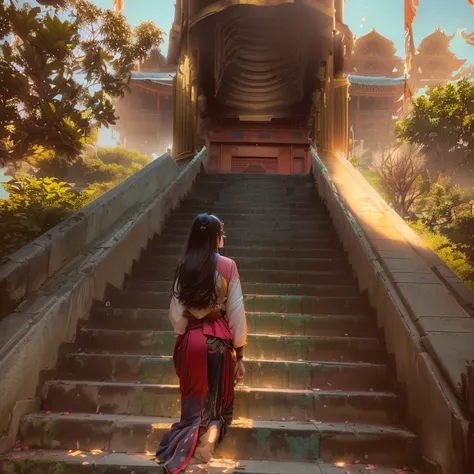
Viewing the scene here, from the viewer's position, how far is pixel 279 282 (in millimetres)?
5297

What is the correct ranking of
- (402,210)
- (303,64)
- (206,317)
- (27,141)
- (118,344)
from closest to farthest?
(206,317) < (118,344) < (27,141) < (303,64) < (402,210)

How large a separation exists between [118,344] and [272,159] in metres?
12.0

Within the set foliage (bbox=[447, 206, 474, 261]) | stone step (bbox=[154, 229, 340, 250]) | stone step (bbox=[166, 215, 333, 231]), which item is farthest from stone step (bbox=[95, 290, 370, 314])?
foliage (bbox=[447, 206, 474, 261])

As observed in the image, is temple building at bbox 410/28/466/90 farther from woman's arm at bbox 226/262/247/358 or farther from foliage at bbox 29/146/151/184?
woman's arm at bbox 226/262/247/358

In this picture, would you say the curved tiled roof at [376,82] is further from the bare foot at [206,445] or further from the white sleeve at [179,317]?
the bare foot at [206,445]

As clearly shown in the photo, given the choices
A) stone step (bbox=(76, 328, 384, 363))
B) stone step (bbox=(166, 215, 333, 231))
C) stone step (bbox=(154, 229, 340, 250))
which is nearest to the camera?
stone step (bbox=(76, 328, 384, 363))

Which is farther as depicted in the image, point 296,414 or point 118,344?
point 118,344

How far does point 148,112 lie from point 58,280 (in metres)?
31.2

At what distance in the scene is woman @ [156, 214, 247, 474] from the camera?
2820 millimetres

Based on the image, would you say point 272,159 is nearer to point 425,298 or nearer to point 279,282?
point 279,282

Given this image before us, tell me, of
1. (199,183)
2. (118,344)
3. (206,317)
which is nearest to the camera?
(206,317)

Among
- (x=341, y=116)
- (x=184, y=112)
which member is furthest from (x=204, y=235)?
(x=341, y=116)

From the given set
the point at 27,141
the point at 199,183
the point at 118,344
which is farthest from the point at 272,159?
the point at 118,344

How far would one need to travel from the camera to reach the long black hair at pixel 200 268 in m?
2.87
